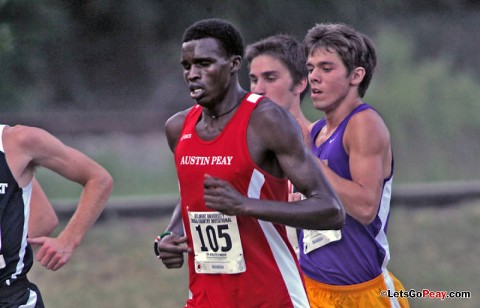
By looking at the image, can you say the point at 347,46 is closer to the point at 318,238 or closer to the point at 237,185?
the point at 318,238

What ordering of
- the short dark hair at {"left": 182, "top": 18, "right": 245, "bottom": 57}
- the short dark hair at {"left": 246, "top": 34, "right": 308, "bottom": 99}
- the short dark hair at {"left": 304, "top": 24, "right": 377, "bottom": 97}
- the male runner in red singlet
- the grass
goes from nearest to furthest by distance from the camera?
the male runner in red singlet < the short dark hair at {"left": 182, "top": 18, "right": 245, "bottom": 57} < the short dark hair at {"left": 304, "top": 24, "right": 377, "bottom": 97} < the short dark hair at {"left": 246, "top": 34, "right": 308, "bottom": 99} < the grass

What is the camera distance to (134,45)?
54.1 feet

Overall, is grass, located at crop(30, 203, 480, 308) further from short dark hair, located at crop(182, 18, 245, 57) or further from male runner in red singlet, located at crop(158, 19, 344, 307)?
short dark hair, located at crop(182, 18, 245, 57)

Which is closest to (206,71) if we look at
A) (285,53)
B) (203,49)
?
(203,49)

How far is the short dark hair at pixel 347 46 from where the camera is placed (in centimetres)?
515

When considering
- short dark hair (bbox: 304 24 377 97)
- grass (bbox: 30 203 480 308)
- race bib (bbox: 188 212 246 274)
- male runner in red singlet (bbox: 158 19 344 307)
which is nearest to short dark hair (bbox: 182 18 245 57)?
male runner in red singlet (bbox: 158 19 344 307)

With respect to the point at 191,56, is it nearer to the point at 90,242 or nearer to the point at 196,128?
the point at 196,128

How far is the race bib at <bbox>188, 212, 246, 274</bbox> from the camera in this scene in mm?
3996

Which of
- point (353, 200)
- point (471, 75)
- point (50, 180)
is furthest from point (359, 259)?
point (471, 75)

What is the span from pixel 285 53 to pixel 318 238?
5.51 ft

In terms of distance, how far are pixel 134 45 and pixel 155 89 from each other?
0.84 meters

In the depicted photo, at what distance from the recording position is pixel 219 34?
4.14 m

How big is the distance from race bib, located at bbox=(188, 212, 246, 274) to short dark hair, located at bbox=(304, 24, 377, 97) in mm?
1485

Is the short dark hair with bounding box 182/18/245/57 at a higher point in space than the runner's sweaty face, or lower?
higher
